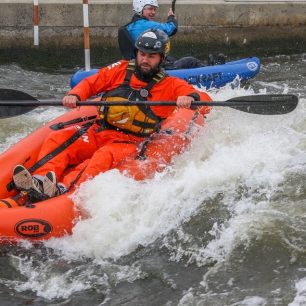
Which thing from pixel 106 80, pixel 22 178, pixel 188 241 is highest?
pixel 106 80

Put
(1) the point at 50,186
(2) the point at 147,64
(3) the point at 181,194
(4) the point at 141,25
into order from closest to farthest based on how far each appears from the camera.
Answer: (1) the point at 50,186, (3) the point at 181,194, (2) the point at 147,64, (4) the point at 141,25

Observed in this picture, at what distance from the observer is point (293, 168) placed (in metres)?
5.52

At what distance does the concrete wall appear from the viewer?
1042 centimetres

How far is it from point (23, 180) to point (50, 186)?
26 cm

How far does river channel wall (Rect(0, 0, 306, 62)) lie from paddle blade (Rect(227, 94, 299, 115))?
5587mm

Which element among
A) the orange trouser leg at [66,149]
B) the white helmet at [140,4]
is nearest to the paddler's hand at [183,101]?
the orange trouser leg at [66,149]

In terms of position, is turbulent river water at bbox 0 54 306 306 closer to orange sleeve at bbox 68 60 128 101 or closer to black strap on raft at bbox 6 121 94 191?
black strap on raft at bbox 6 121 94 191

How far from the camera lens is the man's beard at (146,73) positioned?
17.2 feet

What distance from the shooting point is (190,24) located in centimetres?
1088

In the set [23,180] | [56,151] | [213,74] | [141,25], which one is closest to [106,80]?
[56,151]

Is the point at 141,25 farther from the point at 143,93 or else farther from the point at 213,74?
the point at 143,93

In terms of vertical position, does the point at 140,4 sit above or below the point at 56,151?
above

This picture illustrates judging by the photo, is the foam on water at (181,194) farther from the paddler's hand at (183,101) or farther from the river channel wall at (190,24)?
the river channel wall at (190,24)

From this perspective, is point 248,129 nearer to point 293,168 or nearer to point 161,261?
point 293,168
